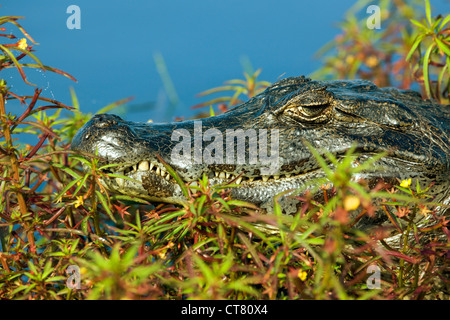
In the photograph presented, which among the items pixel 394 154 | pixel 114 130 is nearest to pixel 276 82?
pixel 394 154

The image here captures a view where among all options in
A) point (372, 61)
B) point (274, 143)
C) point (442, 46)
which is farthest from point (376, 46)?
point (274, 143)

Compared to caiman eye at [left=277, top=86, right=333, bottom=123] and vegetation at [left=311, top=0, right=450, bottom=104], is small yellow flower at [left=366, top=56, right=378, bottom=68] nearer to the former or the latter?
vegetation at [left=311, top=0, right=450, bottom=104]

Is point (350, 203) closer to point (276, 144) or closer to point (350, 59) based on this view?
point (276, 144)

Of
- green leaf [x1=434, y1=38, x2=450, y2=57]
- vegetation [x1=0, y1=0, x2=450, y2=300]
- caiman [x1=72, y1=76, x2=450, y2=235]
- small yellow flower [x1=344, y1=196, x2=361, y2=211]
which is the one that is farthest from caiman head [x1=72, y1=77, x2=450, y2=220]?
small yellow flower [x1=344, y1=196, x2=361, y2=211]

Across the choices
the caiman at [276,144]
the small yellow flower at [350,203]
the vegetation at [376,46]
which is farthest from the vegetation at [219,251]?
the vegetation at [376,46]

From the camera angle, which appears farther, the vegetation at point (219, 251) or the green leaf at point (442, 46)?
the green leaf at point (442, 46)

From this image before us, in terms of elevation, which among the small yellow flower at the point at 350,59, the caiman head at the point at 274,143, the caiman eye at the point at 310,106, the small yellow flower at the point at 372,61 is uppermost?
the small yellow flower at the point at 350,59

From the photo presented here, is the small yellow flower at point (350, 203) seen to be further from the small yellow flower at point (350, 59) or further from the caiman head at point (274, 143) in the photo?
the small yellow flower at point (350, 59)
